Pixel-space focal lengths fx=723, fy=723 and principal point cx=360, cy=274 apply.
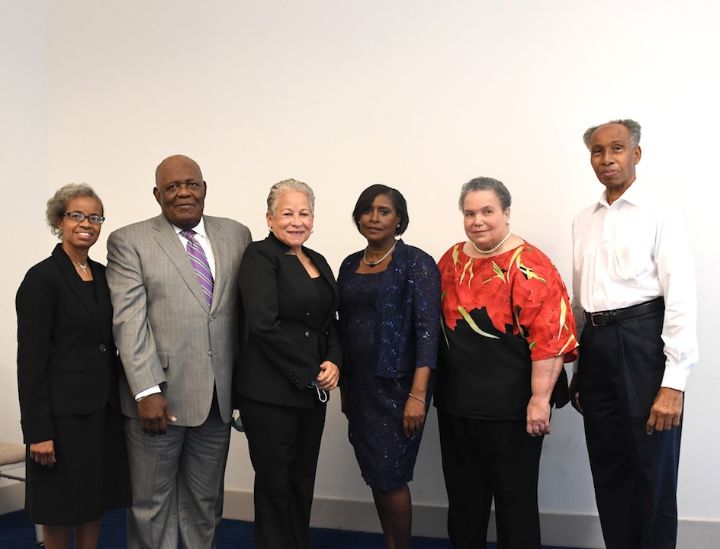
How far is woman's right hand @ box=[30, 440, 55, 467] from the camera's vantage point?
8.15 ft

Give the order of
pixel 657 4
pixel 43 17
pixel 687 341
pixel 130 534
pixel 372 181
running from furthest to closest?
1. pixel 43 17
2. pixel 372 181
3. pixel 657 4
4. pixel 130 534
5. pixel 687 341

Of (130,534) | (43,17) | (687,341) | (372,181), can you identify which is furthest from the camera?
(43,17)

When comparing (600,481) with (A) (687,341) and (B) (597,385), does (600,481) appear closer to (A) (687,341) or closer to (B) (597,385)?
(B) (597,385)

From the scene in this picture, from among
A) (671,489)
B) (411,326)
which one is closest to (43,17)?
(411,326)

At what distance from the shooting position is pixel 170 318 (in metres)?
2.65

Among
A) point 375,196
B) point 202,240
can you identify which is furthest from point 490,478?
point 202,240

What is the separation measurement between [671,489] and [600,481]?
268mm

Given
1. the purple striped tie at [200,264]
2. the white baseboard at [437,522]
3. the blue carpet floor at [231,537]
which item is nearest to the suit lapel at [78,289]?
the purple striped tie at [200,264]

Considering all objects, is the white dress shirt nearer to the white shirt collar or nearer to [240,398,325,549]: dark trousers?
the white shirt collar

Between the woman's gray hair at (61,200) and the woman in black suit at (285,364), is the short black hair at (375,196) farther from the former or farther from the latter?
the woman's gray hair at (61,200)

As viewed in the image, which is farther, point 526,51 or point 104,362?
point 526,51

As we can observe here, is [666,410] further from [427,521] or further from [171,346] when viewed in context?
[171,346]

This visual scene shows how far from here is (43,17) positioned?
14.6ft

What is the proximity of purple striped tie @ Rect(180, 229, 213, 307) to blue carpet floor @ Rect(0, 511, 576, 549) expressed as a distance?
149cm
